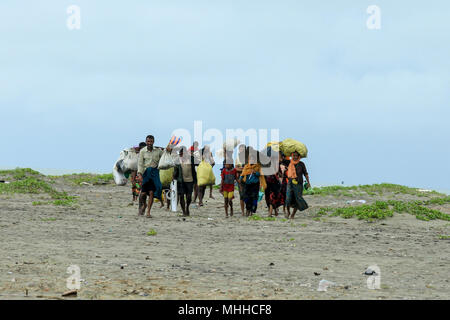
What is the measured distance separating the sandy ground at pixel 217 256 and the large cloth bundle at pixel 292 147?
196 centimetres

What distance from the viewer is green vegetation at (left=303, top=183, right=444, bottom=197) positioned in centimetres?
2769

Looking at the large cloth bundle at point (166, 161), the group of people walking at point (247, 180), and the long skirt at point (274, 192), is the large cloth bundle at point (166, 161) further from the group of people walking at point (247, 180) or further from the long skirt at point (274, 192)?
the long skirt at point (274, 192)

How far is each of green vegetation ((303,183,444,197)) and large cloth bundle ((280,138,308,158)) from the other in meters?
9.67

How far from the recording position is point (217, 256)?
34.3ft

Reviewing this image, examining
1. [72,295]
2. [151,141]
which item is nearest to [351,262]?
[72,295]

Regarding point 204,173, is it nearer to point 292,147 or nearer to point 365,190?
point 292,147

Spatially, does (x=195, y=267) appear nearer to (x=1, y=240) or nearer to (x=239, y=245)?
(x=239, y=245)

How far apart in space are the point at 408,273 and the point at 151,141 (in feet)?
29.3

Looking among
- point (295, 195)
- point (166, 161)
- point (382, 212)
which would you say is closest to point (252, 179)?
point (295, 195)

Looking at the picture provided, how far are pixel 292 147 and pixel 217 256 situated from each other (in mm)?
7764
